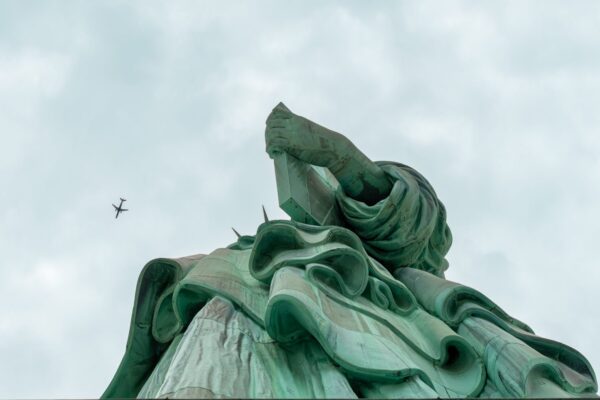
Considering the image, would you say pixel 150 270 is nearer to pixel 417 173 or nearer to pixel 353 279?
pixel 353 279

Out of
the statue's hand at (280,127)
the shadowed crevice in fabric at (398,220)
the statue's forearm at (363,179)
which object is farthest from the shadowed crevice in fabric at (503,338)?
the statue's hand at (280,127)

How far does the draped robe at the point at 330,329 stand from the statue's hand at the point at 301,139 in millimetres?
789

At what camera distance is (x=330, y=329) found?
6.57 metres

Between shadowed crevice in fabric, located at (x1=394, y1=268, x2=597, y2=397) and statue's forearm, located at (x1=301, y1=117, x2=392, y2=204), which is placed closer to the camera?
shadowed crevice in fabric, located at (x1=394, y1=268, x2=597, y2=397)

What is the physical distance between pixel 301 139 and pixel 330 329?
12.6ft

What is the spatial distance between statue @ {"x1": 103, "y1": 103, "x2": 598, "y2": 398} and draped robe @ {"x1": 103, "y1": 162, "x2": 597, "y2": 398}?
14mm

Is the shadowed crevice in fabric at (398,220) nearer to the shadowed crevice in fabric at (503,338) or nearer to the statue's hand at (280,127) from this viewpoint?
the shadowed crevice in fabric at (503,338)

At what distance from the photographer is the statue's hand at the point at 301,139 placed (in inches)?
393

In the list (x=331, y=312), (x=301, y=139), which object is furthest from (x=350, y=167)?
(x=331, y=312)

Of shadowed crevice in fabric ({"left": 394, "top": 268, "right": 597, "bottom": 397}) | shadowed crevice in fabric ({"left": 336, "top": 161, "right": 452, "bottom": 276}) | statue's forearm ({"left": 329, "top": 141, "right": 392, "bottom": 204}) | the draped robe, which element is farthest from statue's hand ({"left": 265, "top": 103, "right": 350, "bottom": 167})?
shadowed crevice in fabric ({"left": 394, "top": 268, "right": 597, "bottom": 397})

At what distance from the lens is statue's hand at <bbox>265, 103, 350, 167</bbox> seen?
9.99 metres

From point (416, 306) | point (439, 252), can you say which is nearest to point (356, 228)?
point (439, 252)

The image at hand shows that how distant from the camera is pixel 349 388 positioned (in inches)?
235

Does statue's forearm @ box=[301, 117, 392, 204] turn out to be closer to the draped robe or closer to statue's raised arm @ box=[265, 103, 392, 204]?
statue's raised arm @ box=[265, 103, 392, 204]
